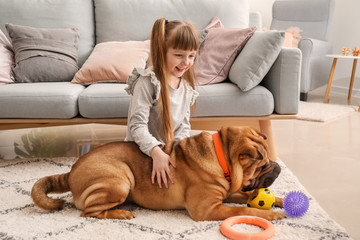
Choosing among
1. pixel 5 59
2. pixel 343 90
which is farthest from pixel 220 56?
pixel 343 90

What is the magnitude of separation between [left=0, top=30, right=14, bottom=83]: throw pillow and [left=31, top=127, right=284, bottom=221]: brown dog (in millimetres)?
1321

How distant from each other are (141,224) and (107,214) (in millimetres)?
152

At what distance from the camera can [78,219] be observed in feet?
5.22

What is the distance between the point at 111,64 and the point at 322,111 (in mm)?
2465

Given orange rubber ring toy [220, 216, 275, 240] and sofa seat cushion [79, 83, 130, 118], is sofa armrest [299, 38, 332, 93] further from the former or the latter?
orange rubber ring toy [220, 216, 275, 240]

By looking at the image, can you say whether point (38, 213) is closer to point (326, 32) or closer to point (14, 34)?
point (14, 34)

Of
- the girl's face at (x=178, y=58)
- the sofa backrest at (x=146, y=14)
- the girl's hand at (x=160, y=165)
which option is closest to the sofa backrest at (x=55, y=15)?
the sofa backrest at (x=146, y=14)

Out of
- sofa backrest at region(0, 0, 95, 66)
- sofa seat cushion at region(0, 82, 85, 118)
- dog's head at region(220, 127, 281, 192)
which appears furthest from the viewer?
sofa backrest at region(0, 0, 95, 66)

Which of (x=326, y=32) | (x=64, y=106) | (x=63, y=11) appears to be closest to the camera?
(x=64, y=106)

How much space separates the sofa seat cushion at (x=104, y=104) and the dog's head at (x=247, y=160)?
0.90 m

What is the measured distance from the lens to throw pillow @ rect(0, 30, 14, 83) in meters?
2.68

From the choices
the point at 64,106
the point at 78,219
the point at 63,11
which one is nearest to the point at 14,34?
the point at 63,11

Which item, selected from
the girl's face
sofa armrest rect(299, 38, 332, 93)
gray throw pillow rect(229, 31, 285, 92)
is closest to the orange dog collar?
the girl's face

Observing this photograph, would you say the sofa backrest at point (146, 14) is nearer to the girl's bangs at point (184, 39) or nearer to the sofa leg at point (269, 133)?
the sofa leg at point (269, 133)
